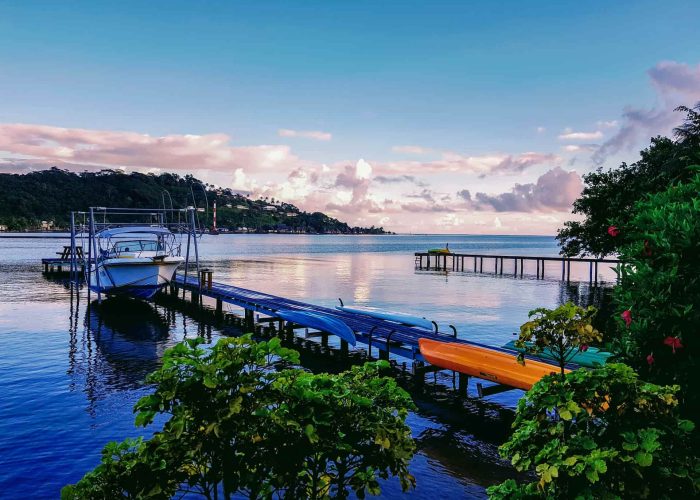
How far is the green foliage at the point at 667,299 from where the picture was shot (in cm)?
627

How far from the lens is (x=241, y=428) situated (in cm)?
489

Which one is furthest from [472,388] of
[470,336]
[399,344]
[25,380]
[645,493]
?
[25,380]

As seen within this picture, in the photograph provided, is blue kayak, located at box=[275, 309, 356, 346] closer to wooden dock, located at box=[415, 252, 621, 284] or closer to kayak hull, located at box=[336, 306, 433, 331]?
kayak hull, located at box=[336, 306, 433, 331]

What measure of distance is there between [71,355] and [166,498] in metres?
20.9

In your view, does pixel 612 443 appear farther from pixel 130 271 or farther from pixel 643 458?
pixel 130 271

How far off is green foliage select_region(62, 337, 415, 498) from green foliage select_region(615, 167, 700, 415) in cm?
354

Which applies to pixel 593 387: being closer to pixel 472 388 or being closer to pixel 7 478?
pixel 7 478

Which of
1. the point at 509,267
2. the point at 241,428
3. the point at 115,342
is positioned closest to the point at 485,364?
the point at 241,428

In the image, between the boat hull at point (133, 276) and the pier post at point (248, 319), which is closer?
the pier post at point (248, 319)

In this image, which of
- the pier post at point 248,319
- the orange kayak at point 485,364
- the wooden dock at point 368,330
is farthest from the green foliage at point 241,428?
the pier post at point 248,319

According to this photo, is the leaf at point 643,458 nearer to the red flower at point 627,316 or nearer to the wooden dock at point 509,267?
the red flower at point 627,316

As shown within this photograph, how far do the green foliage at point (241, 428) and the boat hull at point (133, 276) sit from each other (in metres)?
32.6

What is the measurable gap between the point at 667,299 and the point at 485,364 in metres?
10.2

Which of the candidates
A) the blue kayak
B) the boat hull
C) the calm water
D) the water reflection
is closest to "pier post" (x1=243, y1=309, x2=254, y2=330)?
the calm water
